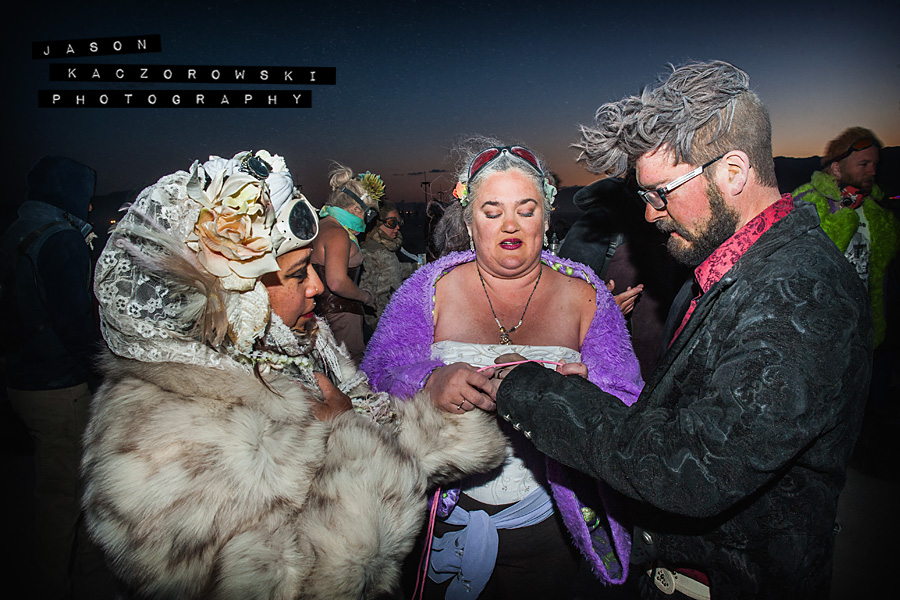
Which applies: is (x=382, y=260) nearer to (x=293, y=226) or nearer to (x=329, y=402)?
(x=329, y=402)

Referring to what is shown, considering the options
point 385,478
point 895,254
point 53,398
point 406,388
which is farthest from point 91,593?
A: point 895,254

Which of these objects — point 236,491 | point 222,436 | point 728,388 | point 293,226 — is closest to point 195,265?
point 293,226

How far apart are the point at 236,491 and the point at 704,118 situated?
6.02 feet

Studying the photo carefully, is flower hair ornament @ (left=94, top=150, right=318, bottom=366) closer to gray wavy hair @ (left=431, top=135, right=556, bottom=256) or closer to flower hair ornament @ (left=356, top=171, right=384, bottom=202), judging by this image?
gray wavy hair @ (left=431, top=135, right=556, bottom=256)

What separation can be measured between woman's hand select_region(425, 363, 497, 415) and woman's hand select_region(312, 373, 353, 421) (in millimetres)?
379

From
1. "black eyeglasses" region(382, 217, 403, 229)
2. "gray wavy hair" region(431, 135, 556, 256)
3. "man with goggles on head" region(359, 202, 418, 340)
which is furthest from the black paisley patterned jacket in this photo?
"black eyeglasses" region(382, 217, 403, 229)

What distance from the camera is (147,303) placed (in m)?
1.30

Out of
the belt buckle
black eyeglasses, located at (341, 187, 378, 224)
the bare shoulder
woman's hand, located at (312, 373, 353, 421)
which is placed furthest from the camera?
black eyeglasses, located at (341, 187, 378, 224)

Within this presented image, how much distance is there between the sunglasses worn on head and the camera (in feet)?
7.28

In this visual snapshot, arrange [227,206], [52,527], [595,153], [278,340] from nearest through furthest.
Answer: [227,206] < [278,340] < [595,153] < [52,527]

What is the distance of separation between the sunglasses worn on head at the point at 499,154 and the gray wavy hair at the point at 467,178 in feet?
0.07

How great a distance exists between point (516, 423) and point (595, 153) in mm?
1180

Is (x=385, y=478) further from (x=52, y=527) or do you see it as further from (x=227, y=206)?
(x=52, y=527)

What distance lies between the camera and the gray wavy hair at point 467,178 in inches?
86.7
